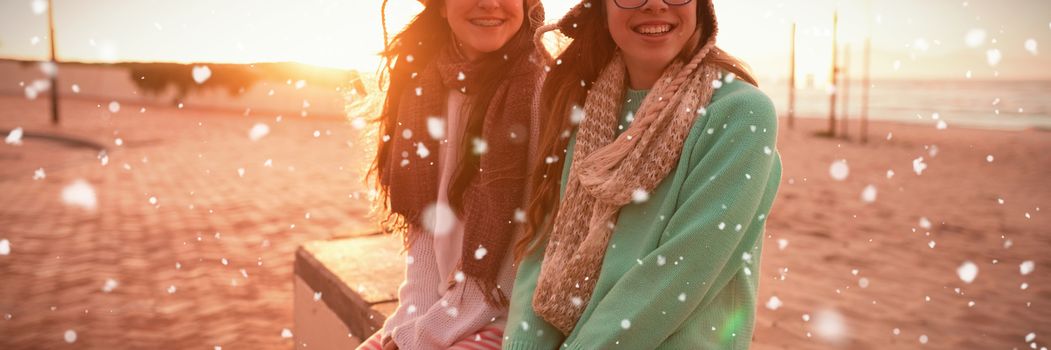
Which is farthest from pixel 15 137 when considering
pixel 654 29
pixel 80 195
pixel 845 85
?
pixel 845 85

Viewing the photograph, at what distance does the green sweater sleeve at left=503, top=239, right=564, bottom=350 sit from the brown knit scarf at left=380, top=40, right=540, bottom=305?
0.15 meters

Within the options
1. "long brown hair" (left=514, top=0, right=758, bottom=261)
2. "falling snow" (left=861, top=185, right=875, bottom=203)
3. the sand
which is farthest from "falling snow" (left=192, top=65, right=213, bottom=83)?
"long brown hair" (left=514, top=0, right=758, bottom=261)

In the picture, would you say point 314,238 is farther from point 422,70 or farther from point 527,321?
point 527,321

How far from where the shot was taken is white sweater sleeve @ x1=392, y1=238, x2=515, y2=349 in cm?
225

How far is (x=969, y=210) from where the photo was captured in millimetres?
9648

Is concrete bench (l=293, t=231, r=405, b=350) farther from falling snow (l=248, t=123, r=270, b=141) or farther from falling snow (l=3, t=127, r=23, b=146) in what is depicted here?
falling snow (l=3, t=127, r=23, b=146)

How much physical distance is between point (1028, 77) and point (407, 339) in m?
55.5

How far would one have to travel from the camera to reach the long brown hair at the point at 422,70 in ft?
7.78

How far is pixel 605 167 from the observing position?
1.90 metres

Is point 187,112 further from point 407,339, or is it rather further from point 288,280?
point 407,339

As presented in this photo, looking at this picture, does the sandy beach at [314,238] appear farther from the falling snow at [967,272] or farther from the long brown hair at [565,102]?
the long brown hair at [565,102]

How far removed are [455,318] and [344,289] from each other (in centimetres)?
128

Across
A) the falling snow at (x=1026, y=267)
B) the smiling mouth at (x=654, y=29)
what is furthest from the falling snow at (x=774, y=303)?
the smiling mouth at (x=654, y=29)

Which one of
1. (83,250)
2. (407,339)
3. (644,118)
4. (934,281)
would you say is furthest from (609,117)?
(83,250)
